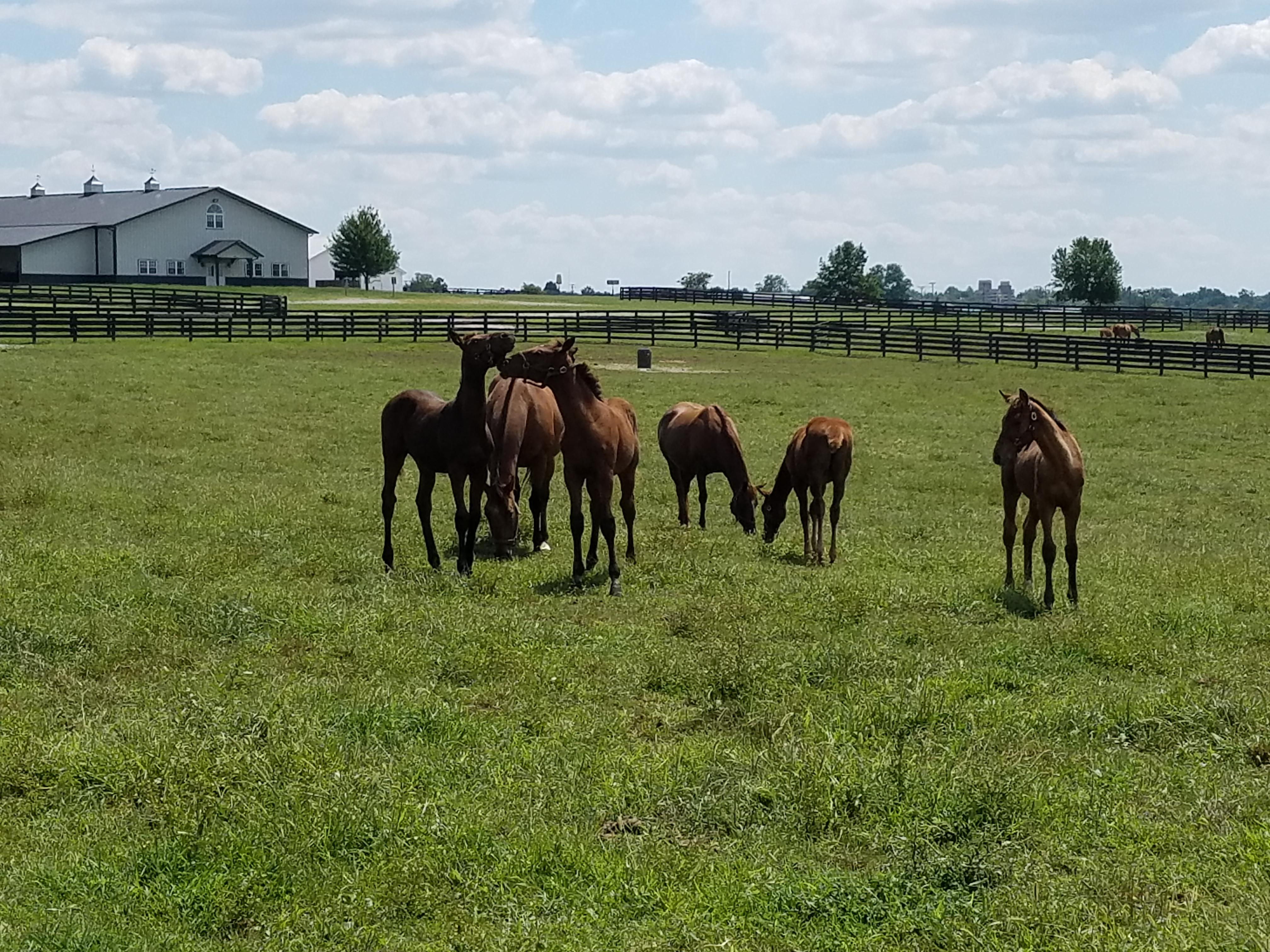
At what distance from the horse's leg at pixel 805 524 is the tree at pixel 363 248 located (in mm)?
87798

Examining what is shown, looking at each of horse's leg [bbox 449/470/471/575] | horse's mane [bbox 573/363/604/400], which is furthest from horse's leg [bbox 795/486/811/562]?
horse's leg [bbox 449/470/471/575]

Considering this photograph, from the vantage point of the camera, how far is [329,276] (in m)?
112

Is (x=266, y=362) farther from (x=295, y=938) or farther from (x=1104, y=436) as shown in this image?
(x=295, y=938)

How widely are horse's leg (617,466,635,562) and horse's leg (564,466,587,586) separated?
2.11ft

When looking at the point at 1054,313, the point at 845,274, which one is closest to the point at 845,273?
the point at 845,274

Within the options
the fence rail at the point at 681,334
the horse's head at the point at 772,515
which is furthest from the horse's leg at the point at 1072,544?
the fence rail at the point at 681,334

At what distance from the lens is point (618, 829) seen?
5.91 meters

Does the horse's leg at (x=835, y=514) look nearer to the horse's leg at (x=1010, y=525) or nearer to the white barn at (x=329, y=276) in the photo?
the horse's leg at (x=1010, y=525)

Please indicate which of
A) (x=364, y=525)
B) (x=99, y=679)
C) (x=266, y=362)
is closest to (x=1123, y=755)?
(x=99, y=679)

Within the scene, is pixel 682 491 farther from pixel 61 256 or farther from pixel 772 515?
pixel 61 256

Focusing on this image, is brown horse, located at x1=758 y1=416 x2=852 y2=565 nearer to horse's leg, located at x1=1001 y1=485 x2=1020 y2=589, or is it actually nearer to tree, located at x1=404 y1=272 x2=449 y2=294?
horse's leg, located at x1=1001 y1=485 x2=1020 y2=589

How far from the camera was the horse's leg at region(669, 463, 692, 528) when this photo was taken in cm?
1504

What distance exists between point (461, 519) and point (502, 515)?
72 centimetres

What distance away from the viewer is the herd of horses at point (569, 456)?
10852 mm
